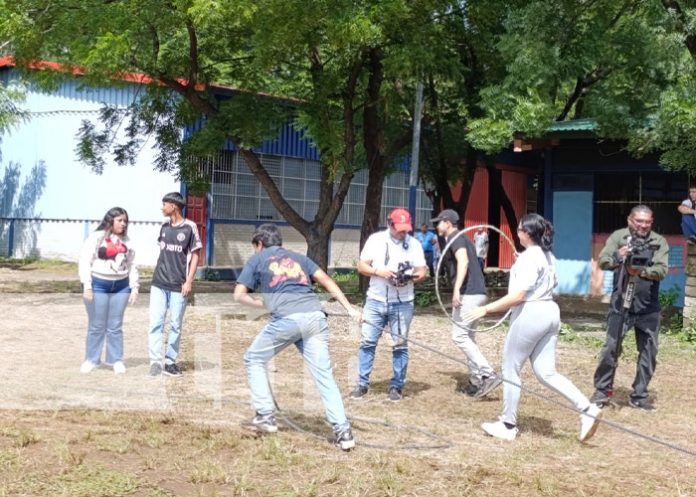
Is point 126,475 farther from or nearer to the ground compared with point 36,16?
nearer to the ground

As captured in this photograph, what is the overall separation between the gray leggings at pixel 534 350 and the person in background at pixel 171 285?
357 cm

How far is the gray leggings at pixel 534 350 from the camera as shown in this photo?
6934mm

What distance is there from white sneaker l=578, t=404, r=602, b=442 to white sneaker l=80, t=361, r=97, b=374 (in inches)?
195

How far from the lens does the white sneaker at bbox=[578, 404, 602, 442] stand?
686cm

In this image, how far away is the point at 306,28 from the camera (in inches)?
553

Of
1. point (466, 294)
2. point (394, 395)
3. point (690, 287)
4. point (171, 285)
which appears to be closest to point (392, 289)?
point (466, 294)

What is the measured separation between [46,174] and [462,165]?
1324 cm

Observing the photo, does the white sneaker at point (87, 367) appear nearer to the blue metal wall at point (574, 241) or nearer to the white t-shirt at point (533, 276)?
the white t-shirt at point (533, 276)

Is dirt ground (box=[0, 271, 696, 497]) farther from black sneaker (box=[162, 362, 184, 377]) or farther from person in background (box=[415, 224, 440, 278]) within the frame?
person in background (box=[415, 224, 440, 278])

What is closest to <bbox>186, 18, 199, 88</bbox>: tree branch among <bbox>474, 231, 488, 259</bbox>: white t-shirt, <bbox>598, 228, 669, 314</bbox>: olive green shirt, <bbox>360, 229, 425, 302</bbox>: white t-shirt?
<bbox>360, 229, 425, 302</bbox>: white t-shirt

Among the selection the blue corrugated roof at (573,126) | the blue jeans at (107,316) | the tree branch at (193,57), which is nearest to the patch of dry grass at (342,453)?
the blue jeans at (107,316)

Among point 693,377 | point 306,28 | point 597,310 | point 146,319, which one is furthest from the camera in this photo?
point 597,310

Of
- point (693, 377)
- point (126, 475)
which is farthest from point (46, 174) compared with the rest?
point (126, 475)

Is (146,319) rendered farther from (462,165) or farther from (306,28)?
(462,165)
